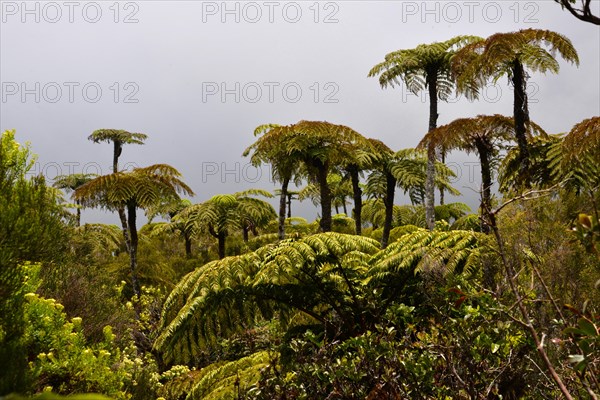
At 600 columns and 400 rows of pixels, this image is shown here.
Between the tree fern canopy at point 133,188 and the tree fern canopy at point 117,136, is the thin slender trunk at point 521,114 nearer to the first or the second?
the tree fern canopy at point 133,188

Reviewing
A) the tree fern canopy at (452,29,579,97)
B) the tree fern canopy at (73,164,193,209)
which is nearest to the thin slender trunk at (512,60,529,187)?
the tree fern canopy at (452,29,579,97)

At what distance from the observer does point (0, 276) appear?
286 centimetres

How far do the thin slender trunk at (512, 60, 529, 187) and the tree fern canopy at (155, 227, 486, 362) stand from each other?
200 cm

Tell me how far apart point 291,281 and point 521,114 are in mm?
4265

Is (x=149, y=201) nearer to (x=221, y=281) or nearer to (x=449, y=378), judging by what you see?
(x=221, y=281)

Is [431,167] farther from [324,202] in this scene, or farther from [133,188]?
[133,188]

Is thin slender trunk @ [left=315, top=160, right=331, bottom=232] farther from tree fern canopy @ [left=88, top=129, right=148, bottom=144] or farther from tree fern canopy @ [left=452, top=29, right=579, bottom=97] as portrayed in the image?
tree fern canopy @ [left=88, top=129, right=148, bottom=144]

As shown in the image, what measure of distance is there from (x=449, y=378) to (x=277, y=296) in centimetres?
372

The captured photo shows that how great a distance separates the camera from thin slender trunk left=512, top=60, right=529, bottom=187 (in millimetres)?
7543

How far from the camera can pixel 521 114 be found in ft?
25.3

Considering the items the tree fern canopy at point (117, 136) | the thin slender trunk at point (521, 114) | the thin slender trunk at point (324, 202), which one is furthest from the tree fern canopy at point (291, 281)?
the tree fern canopy at point (117, 136)

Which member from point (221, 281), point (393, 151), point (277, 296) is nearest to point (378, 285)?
point (277, 296)

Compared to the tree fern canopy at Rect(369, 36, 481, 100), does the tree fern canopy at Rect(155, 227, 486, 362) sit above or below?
below

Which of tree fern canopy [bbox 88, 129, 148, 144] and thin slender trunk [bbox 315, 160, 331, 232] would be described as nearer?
thin slender trunk [bbox 315, 160, 331, 232]
